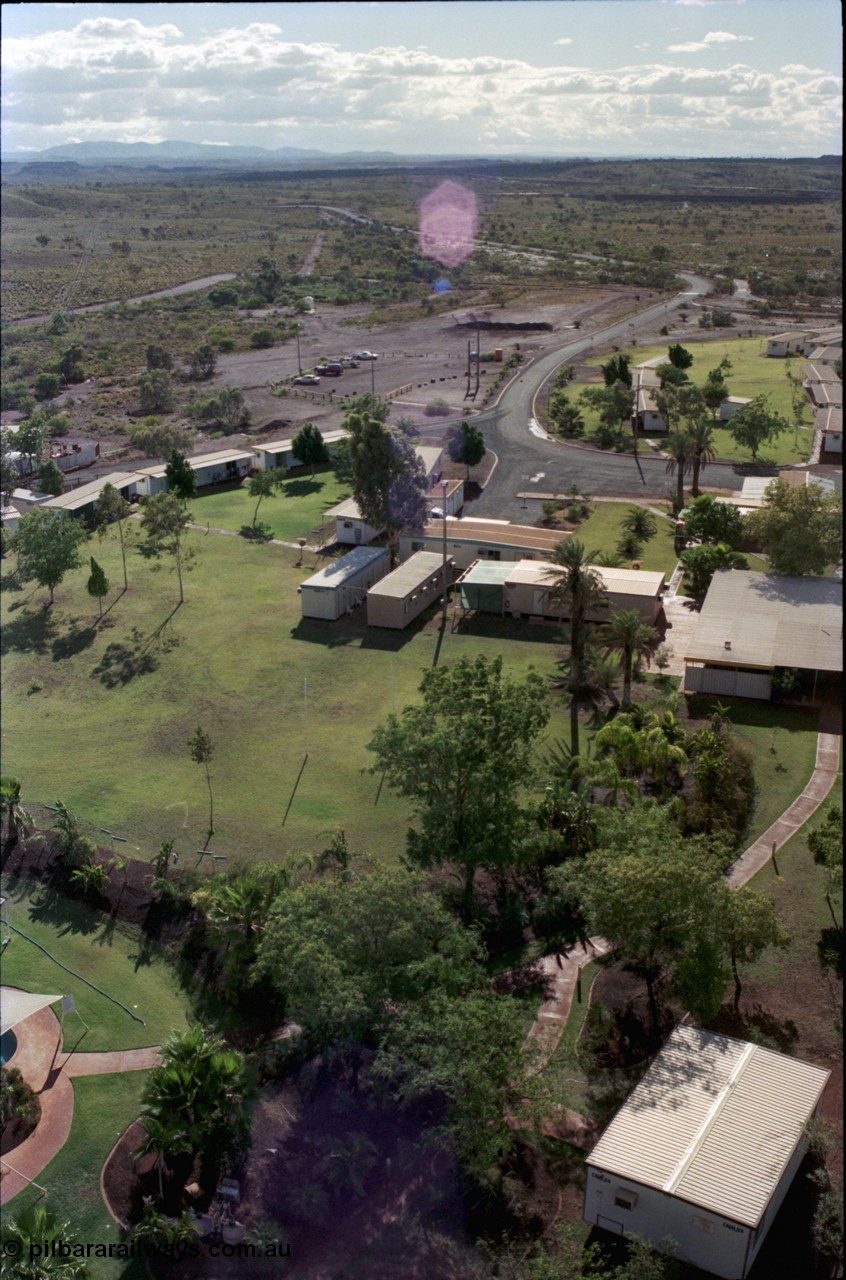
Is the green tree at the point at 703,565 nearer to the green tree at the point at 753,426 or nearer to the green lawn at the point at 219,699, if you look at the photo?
the green lawn at the point at 219,699

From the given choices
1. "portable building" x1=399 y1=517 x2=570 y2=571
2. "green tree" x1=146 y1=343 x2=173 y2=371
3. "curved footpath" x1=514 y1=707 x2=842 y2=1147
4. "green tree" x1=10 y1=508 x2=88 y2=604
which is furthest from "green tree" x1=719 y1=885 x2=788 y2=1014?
"green tree" x1=146 y1=343 x2=173 y2=371

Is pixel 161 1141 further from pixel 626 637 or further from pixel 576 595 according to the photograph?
pixel 576 595

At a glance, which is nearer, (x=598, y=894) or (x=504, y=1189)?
(x=504, y=1189)

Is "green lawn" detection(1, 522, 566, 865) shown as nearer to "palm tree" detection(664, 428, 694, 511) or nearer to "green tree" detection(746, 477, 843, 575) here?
"green tree" detection(746, 477, 843, 575)

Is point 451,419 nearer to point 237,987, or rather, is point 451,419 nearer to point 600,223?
point 237,987

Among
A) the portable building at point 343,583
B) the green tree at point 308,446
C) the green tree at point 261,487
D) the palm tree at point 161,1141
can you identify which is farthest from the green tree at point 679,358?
the palm tree at point 161,1141

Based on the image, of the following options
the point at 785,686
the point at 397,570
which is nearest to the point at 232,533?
the point at 397,570

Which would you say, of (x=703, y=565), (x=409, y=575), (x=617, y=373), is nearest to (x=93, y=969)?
(x=409, y=575)
